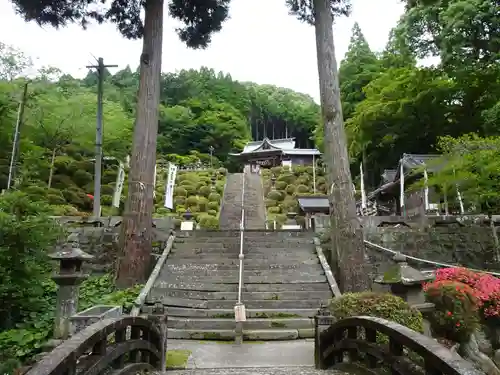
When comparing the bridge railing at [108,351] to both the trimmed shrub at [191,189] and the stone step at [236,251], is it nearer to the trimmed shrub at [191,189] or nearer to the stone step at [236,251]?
the stone step at [236,251]

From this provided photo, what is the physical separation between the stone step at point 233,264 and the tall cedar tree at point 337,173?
86cm

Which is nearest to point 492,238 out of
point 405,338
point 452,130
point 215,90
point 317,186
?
point 405,338

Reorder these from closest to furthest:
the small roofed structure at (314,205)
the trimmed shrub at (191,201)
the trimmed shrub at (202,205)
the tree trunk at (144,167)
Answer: the tree trunk at (144,167) → the small roofed structure at (314,205) → the trimmed shrub at (202,205) → the trimmed shrub at (191,201)

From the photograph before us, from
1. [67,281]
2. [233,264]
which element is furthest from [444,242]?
[67,281]

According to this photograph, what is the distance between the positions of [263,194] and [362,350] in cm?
2506

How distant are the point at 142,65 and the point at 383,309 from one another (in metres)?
8.05

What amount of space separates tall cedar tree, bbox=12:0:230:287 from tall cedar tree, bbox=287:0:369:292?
3550 millimetres

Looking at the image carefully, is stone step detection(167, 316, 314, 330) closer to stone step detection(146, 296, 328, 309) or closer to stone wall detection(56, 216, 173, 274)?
stone step detection(146, 296, 328, 309)

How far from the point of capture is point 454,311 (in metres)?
5.02

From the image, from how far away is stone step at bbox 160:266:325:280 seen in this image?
30.6 feet

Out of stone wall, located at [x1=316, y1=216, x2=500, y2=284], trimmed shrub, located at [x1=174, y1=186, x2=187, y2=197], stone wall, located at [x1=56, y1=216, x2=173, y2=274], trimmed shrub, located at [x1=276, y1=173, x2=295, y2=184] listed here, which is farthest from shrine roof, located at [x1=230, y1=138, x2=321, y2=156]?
stone wall, located at [x1=56, y1=216, x2=173, y2=274]

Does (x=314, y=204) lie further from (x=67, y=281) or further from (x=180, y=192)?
(x=67, y=281)

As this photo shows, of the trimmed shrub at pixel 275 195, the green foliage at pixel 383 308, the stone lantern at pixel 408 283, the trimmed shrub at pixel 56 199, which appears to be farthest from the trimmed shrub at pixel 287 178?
the green foliage at pixel 383 308

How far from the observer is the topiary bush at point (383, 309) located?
4.56 m
